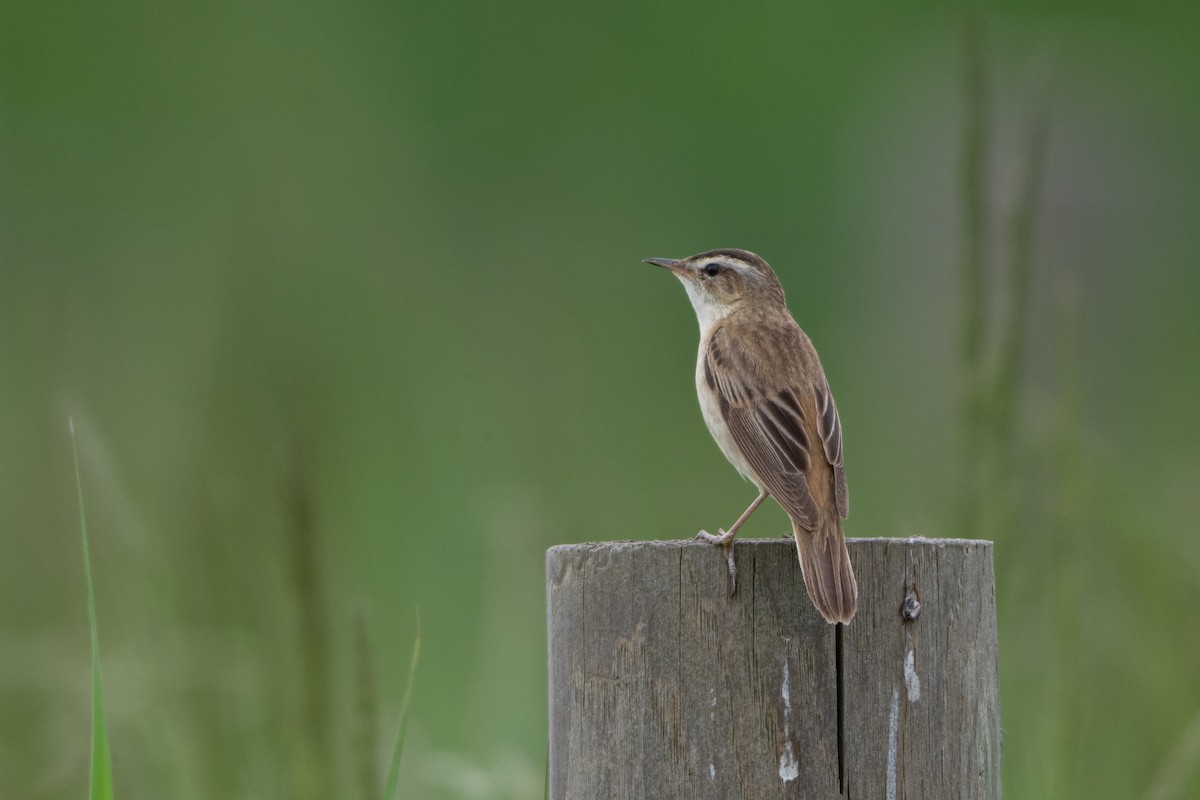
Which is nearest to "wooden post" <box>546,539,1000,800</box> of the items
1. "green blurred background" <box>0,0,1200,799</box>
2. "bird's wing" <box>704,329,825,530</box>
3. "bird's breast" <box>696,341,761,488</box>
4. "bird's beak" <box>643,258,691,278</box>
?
"green blurred background" <box>0,0,1200,799</box>

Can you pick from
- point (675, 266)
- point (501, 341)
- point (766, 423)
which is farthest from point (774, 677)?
point (501, 341)

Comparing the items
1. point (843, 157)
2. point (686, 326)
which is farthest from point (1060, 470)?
point (843, 157)

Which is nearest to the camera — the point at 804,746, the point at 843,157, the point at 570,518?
the point at 804,746

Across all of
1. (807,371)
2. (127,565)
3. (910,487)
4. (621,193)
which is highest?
(621,193)

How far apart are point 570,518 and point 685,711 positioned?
17.6ft

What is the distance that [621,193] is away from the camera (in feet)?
59.7

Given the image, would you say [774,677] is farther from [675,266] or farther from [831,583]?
[675,266]

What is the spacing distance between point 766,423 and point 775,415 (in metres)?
0.04

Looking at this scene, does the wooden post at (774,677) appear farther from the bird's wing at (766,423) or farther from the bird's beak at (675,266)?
the bird's beak at (675,266)

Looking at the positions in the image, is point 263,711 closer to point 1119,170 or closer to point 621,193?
point 621,193

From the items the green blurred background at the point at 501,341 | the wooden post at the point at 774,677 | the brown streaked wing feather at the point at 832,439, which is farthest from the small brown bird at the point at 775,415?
the green blurred background at the point at 501,341

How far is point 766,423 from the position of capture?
16.0 feet

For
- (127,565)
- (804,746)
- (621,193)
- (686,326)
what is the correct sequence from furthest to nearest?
(621,193)
(686,326)
(127,565)
(804,746)

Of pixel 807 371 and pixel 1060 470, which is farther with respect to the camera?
pixel 807 371
